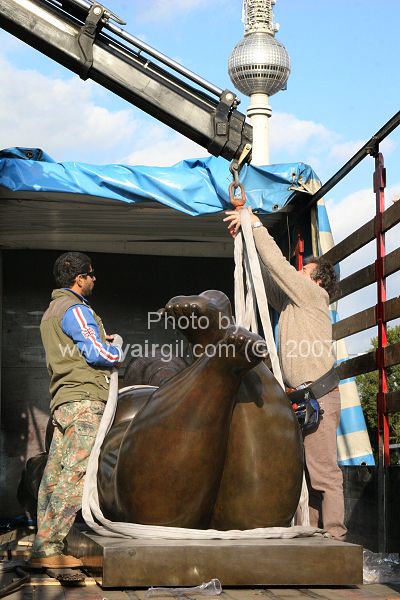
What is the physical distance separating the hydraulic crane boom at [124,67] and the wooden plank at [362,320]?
116 centimetres

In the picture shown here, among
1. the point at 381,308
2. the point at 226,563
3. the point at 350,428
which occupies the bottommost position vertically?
the point at 226,563

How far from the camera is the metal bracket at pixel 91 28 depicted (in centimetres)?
523

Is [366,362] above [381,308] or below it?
below

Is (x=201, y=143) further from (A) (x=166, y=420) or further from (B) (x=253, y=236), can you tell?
(A) (x=166, y=420)

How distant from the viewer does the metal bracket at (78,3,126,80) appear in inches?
206

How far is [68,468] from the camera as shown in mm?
4445

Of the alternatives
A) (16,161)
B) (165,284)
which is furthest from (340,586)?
(165,284)

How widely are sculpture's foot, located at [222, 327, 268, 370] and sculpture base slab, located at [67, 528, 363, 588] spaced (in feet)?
2.11

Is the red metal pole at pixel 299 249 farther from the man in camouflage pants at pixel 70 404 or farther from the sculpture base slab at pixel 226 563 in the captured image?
the sculpture base slab at pixel 226 563

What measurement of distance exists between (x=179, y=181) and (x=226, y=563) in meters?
3.78

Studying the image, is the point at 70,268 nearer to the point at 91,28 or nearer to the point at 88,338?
the point at 88,338

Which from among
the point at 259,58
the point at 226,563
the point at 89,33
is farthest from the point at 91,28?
the point at 259,58

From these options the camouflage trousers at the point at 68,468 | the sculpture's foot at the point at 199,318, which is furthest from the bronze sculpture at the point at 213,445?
the camouflage trousers at the point at 68,468

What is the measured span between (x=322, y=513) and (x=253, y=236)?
138cm
